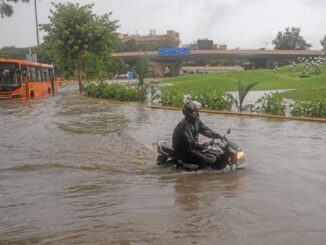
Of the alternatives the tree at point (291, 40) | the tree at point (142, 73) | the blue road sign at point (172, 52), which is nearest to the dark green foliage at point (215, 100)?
the tree at point (142, 73)

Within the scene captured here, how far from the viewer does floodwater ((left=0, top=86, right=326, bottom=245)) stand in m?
6.27

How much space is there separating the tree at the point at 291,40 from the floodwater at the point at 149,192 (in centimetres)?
11344

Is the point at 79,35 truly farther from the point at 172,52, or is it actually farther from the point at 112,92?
the point at 172,52

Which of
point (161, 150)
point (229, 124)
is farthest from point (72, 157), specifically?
point (229, 124)

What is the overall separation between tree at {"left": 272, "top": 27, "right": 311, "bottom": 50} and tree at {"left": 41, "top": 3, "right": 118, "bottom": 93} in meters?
92.2

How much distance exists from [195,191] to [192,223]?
173cm

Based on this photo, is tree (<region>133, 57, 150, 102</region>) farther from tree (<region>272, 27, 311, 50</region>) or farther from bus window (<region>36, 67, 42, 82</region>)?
tree (<region>272, 27, 311, 50</region>)

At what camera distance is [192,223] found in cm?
664

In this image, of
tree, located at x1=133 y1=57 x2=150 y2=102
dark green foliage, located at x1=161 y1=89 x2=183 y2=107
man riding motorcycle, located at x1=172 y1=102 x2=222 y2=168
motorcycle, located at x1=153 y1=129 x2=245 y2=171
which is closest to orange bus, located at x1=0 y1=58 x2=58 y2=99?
tree, located at x1=133 y1=57 x2=150 y2=102

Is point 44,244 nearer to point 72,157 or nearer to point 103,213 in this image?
point 103,213

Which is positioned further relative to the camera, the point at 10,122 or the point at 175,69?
the point at 175,69

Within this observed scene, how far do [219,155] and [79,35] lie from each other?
29.8 m

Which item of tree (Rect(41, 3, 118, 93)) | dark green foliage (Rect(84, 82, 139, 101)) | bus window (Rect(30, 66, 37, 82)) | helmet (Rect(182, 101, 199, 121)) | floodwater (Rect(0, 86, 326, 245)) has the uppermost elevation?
tree (Rect(41, 3, 118, 93))

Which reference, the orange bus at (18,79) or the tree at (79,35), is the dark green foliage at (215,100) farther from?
the tree at (79,35)
